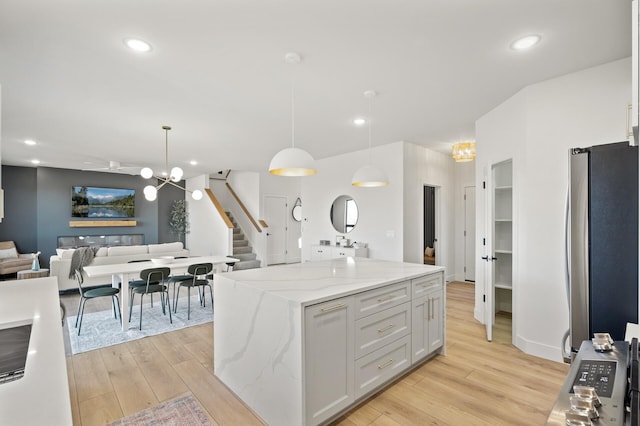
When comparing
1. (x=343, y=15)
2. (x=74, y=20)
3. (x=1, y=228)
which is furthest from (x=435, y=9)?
(x=1, y=228)

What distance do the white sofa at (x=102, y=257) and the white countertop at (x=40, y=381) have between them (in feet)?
14.0

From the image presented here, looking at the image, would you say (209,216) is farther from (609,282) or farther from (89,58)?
(609,282)

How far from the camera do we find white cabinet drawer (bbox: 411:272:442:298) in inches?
108

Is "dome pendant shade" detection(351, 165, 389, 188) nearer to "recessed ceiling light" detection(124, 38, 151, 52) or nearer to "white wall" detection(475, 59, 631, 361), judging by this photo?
"white wall" detection(475, 59, 631, 361)

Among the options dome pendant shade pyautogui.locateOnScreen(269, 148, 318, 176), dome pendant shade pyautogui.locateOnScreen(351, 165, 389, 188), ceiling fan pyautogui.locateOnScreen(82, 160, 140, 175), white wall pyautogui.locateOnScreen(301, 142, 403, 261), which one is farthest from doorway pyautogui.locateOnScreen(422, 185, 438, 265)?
ceiling fan pyautogui.locateOnScreen(82, 160, 140, 175)

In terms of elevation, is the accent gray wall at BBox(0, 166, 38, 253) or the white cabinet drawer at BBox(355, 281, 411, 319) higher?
the accent gray wall at BBox(0, 166, 38, 253)

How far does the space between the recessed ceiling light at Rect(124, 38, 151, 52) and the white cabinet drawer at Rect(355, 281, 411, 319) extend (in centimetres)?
242

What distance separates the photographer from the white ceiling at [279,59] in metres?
1.99

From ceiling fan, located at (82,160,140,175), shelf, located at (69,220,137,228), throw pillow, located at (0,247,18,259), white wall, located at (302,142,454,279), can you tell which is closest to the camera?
white wall, located at (302,142,454,279)

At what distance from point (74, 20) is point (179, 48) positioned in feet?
2.09

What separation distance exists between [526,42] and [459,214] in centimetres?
450

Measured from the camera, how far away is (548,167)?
3012mm

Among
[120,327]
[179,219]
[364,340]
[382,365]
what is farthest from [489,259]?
[179,219]

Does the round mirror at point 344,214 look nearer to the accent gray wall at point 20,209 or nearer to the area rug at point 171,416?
the area rug at point 171,416
